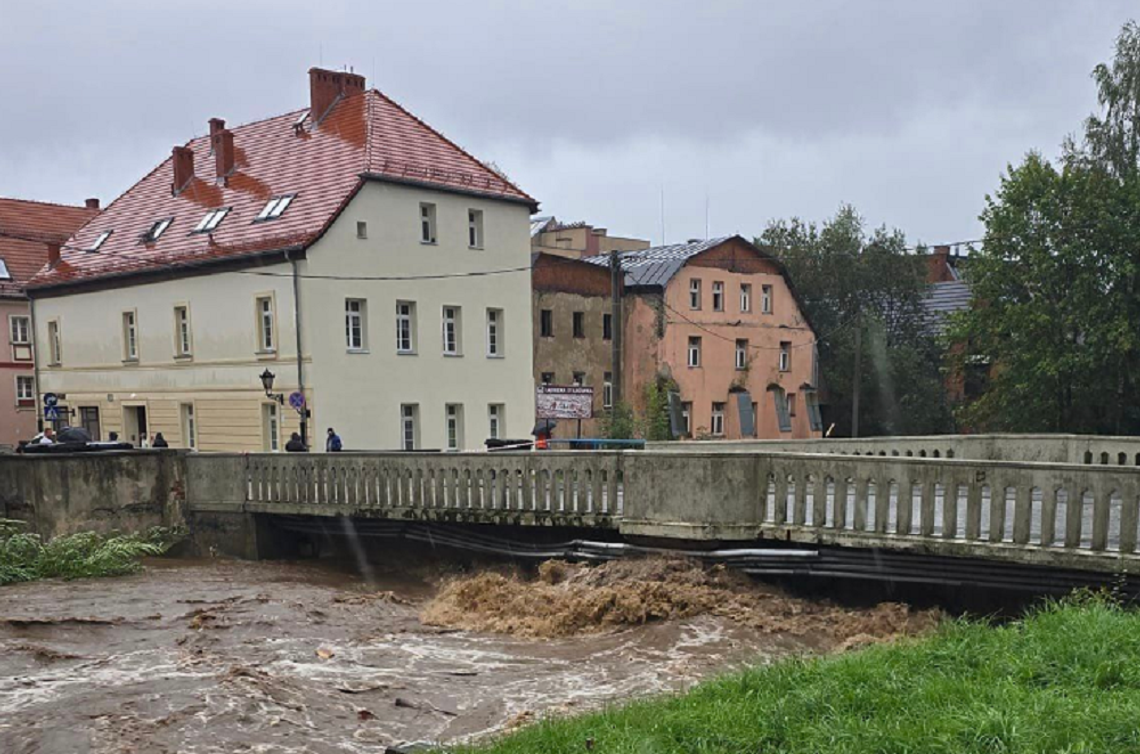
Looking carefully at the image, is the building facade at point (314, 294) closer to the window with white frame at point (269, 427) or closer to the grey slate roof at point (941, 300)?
the window with white frame at point (269, 427)

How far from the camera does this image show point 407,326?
96.0 ft

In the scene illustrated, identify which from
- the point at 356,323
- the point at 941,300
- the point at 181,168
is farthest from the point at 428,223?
the point at 941,300

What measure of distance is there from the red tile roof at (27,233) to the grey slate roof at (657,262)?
2467 cm

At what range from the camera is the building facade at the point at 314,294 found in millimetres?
27047

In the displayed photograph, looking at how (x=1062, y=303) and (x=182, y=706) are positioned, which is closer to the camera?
(x=182, y=706)

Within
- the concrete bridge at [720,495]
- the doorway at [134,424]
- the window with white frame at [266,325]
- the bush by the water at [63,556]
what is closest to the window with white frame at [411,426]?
the window with white frame at [266,325]

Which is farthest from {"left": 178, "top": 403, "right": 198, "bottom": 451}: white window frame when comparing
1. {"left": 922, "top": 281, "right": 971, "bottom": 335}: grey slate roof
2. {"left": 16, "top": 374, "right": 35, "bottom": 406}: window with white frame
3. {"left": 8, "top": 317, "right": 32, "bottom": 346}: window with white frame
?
{"left": 922, "top": 281, "right": 971, "bottom": 335}: grey slate roof

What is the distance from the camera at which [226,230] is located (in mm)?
29438

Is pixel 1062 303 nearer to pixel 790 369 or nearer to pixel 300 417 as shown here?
pixel 790 369

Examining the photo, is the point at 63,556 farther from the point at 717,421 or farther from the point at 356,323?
the point at 717,421

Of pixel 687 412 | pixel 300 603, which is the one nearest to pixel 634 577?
pixel 300 603

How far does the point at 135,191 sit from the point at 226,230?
9.95 m

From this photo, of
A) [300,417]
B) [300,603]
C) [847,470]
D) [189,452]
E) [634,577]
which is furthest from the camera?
[300,417]

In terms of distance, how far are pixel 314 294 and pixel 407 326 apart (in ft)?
11.5
